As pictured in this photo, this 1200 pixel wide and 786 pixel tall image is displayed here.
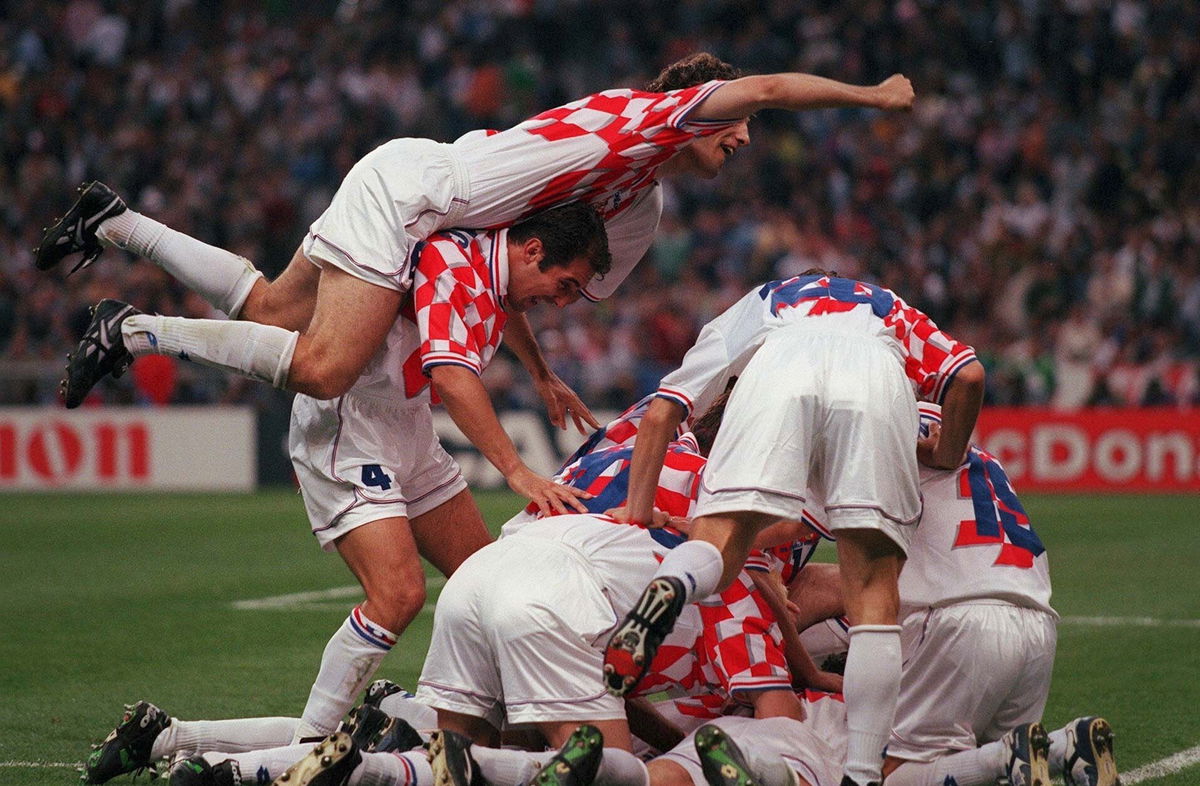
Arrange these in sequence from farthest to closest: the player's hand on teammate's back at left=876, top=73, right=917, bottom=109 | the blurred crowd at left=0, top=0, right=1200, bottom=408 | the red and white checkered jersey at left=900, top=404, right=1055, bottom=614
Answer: the blurred crowd at left=0, top=0, right=1200, bottom=408, the player's hand on teammate's back at left=876, top=73, right=917, bottom=109, the red and white checkered jersey at left=900, top=404, right=1055, bottom=614

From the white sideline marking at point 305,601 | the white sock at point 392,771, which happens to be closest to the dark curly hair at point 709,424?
the white sock at point 392,771

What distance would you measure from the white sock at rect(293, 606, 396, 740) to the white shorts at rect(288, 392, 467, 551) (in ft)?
1.21

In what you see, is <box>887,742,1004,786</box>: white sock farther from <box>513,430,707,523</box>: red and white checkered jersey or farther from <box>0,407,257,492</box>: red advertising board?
<box>0,407,257,492</box>: red advertising board

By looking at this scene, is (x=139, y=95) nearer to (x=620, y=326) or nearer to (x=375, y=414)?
(x=620, y=326)

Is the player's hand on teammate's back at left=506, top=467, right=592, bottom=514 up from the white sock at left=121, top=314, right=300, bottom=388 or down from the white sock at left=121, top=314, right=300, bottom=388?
down

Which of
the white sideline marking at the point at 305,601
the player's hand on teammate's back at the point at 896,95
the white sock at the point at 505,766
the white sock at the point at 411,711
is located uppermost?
the player's hand on teammate's back at the point at 896,95

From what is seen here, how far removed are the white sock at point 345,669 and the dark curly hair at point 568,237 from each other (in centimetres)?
129

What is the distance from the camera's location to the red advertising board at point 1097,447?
14.9 metres

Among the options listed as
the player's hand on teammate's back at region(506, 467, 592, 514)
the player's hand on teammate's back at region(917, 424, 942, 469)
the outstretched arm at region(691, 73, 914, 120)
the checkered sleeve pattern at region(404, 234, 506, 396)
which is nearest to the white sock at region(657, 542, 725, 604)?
the player's hand on teammate's back at region(506, 467, 592, 514)

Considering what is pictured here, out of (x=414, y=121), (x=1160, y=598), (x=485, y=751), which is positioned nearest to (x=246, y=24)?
(x=414, y=121)

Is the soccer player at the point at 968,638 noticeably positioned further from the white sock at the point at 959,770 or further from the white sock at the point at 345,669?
the white sock at the point at 345,669

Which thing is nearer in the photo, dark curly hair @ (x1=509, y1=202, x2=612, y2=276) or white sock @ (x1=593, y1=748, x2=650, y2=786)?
white sock @ (x1=593, y1=748, x2=650, y2=786)

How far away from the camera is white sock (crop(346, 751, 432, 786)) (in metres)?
4.01

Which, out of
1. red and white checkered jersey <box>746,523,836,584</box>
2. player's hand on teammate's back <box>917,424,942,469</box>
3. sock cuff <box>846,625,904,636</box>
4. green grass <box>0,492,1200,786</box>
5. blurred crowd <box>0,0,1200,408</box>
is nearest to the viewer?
sock cuff <box>846,625,904,636</box>
